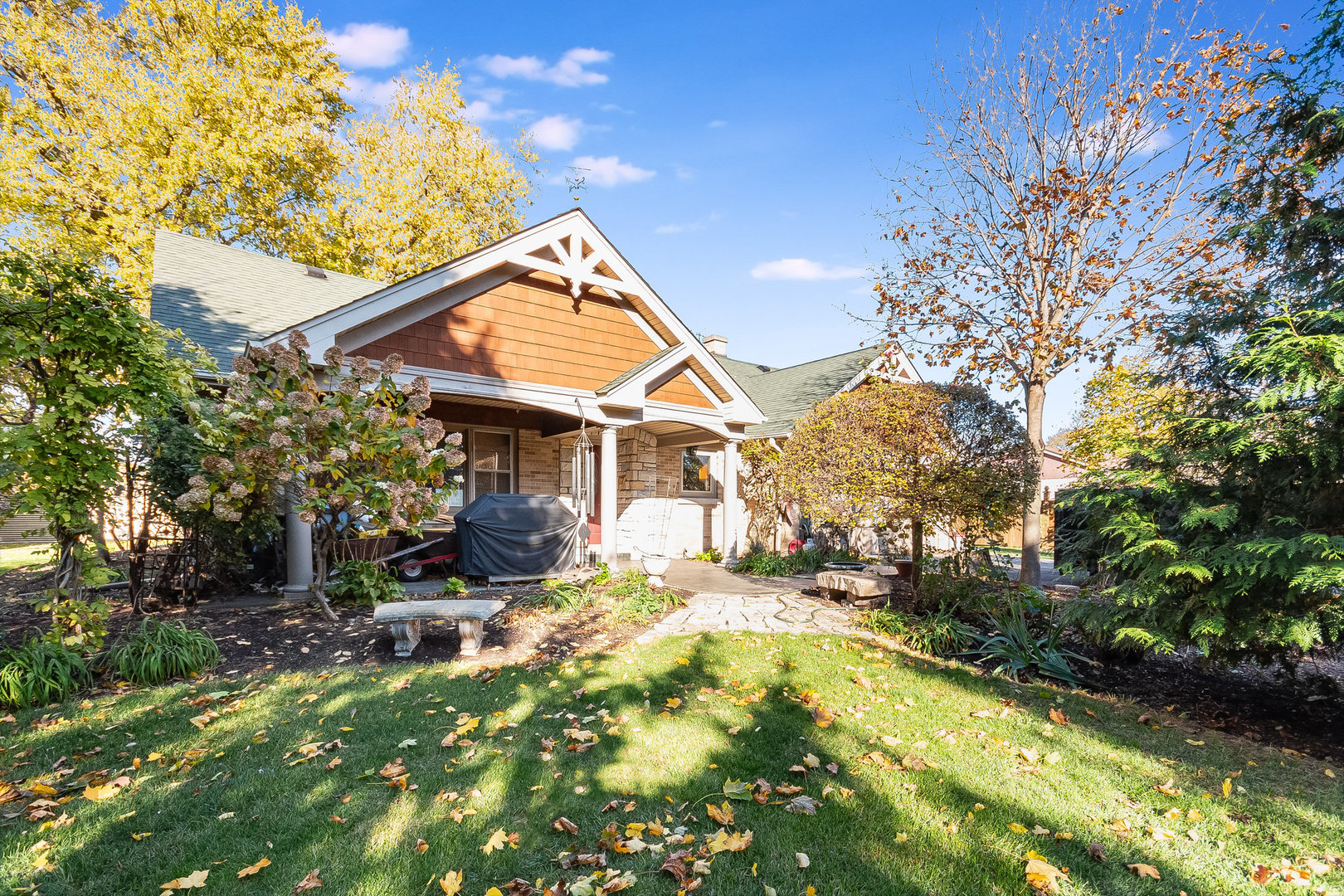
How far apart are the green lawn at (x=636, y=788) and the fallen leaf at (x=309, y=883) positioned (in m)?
0.04

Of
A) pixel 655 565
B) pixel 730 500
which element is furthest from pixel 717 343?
pixel 655 565

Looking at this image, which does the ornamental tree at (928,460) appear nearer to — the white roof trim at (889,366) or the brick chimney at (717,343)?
the white roof trim at (889,366)

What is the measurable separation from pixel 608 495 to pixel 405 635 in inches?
200

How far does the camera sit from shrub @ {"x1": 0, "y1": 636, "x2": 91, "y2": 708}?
14.2 ft

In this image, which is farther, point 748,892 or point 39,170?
point 39,170

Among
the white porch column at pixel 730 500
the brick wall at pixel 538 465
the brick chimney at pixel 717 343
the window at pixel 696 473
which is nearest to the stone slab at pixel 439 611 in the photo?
the white porch column at pixel 730 500

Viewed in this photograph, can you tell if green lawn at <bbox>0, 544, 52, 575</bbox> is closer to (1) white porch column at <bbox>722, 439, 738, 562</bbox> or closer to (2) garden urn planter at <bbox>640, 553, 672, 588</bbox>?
(2) garden urn planter at <bbox>640, 553, 672, 588</bbox>

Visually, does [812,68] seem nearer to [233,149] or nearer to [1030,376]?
[1030,376]

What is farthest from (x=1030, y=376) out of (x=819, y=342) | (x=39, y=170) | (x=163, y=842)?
(x=39, y=170)

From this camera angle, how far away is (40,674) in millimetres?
4473

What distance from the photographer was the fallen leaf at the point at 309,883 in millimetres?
2467

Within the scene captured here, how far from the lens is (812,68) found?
386 inches

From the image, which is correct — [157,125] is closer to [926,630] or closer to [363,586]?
[363,586]

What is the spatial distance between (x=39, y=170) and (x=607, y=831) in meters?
24.5
